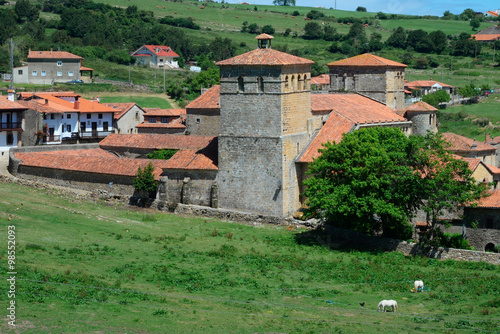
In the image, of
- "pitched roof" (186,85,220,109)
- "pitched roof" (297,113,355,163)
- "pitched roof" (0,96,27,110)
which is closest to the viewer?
"pitched roof" (297,113,355,163)

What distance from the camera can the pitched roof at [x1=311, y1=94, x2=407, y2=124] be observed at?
51.1 m

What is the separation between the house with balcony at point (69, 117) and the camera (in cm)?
6444

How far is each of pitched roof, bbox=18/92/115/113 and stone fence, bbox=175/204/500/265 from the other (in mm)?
22104

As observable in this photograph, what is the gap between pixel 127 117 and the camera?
74.4m

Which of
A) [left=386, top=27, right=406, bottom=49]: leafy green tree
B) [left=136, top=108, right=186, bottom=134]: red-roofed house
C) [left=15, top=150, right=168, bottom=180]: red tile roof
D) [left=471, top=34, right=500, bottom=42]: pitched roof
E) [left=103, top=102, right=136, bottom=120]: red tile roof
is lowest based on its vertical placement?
[left=15, top=150, right=168, bottom=180]: red tile roof

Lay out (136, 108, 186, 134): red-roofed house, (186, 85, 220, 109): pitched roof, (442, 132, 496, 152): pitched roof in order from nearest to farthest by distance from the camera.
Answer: (442, 132, 496, 152): pitched roof
(186, 85, 220, 109): pitched roof
(136, 108, 186, 134): red-roofed house

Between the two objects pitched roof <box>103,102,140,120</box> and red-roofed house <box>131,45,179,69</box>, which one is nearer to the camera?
pitched roof <box>103,102,140,120</box>

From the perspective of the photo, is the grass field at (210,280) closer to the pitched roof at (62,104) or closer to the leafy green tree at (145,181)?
the leafy green tree at (145,181)

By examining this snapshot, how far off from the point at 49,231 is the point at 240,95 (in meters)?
14.7

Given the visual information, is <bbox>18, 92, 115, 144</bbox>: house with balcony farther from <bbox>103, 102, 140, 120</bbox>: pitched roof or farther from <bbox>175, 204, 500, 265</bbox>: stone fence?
<bbox>175, 204, 500, 265</bbox>: stone fence

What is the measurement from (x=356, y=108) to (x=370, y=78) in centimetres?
801

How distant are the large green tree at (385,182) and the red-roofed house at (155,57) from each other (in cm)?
8083

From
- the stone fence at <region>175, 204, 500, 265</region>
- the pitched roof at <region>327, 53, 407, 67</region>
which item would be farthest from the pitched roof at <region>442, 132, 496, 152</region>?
the stone fence at <region>175, 204, 500, 265</region>

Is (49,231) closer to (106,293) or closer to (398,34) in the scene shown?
(106,293)
